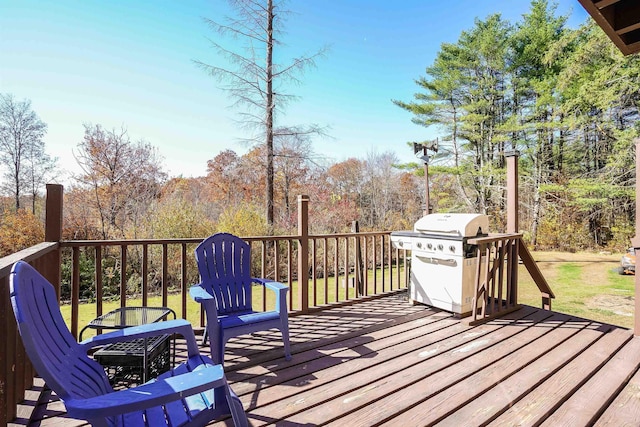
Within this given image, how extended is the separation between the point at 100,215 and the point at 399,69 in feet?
38.1

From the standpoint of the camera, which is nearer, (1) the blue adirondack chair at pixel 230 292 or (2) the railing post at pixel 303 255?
(1) the blue adirondack chair at pixel 230 292

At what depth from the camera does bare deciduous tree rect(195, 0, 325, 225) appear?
862 cm

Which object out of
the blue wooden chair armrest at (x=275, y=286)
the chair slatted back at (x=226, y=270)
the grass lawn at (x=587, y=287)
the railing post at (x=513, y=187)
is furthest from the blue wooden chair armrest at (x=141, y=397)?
the grass lawn at (x=587, y=287)

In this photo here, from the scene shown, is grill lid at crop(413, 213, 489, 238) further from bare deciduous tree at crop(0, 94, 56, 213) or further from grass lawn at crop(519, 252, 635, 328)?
bare deciduous tree at crop(0, 94, 56, 213)

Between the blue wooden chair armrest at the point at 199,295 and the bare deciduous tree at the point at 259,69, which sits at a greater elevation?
the bare deciduous tree at the point at 259,69

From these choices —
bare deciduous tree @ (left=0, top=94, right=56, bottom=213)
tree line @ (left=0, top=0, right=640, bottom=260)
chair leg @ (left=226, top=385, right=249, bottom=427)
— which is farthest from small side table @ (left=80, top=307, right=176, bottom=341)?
bare deciduous tree @ (left=0, top=94, right=56, bottom=213)

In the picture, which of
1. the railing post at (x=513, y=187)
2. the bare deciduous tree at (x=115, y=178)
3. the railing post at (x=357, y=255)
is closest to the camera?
the railing post at (x=513, y=187)

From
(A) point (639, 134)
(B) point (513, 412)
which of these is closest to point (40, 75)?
(B) point (513, 412)

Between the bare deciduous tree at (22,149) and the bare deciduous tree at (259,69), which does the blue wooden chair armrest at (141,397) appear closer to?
the bare deciduous tree at (259,69)

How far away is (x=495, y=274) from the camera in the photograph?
3.74m

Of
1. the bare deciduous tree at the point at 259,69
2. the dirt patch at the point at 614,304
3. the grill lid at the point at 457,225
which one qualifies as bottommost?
the dirt patch at the point at 614,304

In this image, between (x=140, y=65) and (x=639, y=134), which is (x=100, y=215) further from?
(x=639, y=134)

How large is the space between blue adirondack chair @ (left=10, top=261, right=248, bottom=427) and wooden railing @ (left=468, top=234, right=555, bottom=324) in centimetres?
293

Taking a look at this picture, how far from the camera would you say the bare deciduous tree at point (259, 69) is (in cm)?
862
